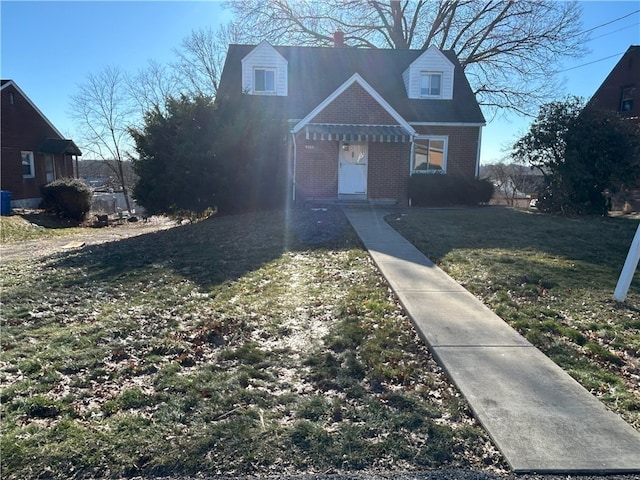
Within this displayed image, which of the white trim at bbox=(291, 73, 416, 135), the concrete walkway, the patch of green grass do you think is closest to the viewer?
the concrete walkway

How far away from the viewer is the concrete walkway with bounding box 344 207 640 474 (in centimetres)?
285

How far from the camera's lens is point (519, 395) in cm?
358

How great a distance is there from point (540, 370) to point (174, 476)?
10.5 feet

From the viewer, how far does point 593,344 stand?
179 inches

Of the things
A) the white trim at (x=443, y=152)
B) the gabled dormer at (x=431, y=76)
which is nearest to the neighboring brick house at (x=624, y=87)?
the gabled dormer at (x=431, y=76)

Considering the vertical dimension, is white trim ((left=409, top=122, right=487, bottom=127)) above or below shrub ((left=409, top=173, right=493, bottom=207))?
above

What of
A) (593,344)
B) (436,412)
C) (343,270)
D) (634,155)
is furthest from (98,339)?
(634,155)

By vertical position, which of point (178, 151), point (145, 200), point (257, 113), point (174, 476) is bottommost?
point (174, 476)

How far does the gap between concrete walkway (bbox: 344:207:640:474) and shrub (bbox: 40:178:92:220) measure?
21476mm

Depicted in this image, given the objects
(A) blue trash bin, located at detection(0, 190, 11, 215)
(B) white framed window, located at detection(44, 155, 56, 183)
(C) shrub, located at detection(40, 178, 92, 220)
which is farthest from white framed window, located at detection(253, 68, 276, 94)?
(B) white framed window, located at detection(44, 155, 56, 183)

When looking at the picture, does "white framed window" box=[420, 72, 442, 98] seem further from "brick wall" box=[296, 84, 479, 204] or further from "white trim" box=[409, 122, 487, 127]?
"brick wall" box=[296, 84, 479, 204]

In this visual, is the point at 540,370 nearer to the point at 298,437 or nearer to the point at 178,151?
the point at 298,437

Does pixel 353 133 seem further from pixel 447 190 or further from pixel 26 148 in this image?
pixel 26 148

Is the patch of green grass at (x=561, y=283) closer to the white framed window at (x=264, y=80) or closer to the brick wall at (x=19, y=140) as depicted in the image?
the white framed window at (x=264, y=80)
